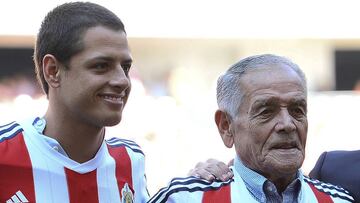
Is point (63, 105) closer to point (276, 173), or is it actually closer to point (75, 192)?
point (75, 192)

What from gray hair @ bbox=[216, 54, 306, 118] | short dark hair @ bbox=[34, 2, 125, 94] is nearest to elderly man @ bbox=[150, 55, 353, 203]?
gray hair @ bbox=[216, 54, 306, 118]

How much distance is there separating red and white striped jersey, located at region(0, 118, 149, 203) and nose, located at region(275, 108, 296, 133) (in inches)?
34.5

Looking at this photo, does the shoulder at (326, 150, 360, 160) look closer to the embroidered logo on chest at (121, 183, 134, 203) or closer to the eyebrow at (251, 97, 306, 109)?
the eyebrow at (251, 97, 306, 109)

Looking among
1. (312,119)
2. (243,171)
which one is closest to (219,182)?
(243,171)

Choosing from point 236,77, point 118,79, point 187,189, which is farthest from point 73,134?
point 236,77

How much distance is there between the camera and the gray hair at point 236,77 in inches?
115

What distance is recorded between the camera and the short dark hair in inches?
124

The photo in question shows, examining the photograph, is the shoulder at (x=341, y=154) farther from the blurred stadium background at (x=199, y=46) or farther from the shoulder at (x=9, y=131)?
the blurred stadium background at (x=199, y=46)

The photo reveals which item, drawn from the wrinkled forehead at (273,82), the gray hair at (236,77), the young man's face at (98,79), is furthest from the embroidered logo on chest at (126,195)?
the wrinkled forehead at (273,82)

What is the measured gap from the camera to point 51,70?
320cm

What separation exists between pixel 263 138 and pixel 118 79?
659 millimetres

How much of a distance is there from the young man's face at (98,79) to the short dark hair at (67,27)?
3cm

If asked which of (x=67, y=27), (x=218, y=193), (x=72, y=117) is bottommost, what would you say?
(x=218, y=193)

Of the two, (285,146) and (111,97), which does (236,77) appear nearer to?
(285,146)
